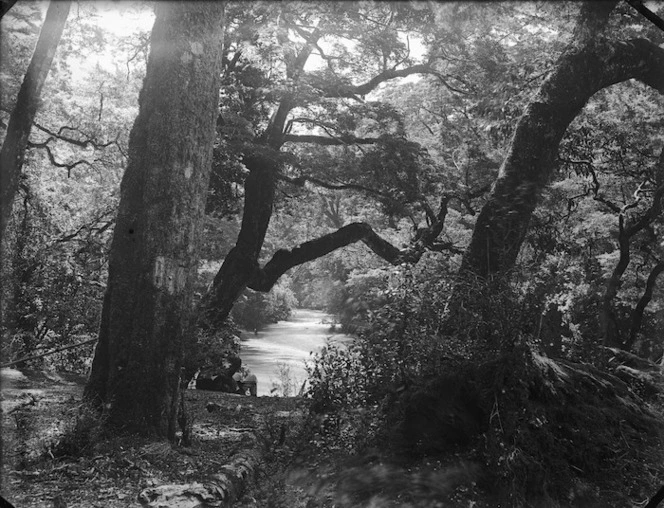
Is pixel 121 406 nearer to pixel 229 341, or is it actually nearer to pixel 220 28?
pixel 220 28

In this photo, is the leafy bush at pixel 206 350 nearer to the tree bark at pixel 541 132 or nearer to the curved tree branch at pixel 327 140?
the tree bark at pixel 541 132

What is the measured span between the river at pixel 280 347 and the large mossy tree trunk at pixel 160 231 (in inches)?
545

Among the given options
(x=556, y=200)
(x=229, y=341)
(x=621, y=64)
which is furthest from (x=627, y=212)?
(x=229, y=341)

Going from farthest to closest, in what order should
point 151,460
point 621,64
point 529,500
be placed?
point 621,64
point 151,460
point 529,500

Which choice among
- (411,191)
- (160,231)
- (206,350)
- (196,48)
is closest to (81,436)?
(160,231)

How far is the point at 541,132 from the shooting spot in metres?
6.26

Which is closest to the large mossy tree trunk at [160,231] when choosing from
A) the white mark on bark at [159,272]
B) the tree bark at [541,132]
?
the white mark on bark at [159,272]

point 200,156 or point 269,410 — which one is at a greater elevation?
point 200,156


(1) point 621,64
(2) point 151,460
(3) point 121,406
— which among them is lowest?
(2) point 151,460

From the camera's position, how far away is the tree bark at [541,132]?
606 cm

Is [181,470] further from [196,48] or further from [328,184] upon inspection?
[328,184]

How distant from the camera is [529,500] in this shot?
3.69 metres

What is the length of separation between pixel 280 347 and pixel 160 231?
2678 cm

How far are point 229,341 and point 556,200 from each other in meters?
9.02
